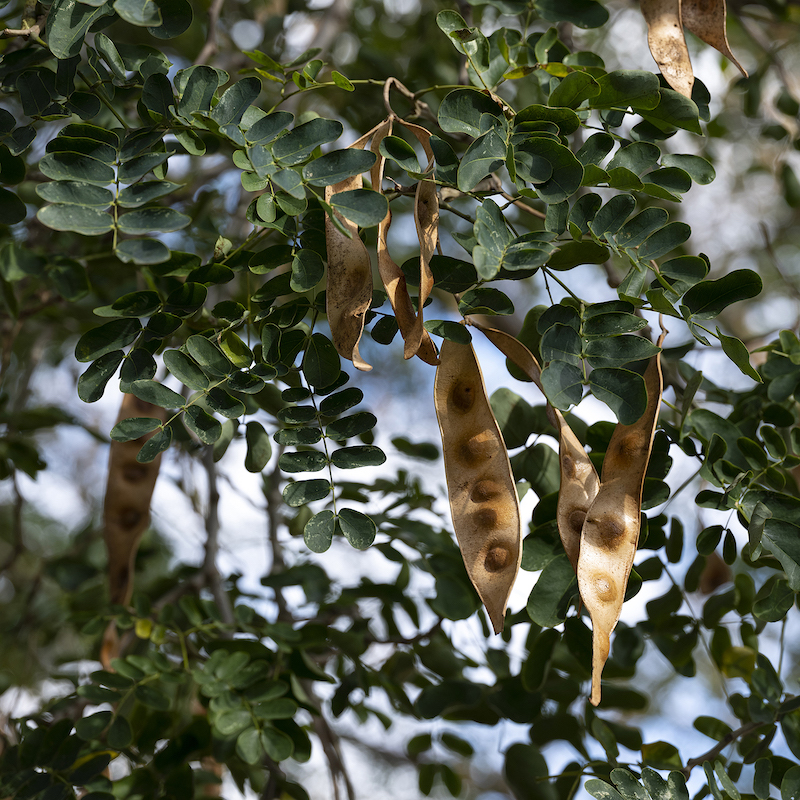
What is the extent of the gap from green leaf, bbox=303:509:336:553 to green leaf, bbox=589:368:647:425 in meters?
0.32

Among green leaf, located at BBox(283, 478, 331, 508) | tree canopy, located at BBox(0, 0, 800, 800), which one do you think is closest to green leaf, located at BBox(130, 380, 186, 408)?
Answer: tree canopy, located at BBox(0, 0, 800, 800)

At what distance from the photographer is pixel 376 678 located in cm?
132

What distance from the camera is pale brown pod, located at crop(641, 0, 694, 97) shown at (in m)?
0.84

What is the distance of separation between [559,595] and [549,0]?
2.54 feet

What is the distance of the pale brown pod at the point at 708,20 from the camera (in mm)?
938

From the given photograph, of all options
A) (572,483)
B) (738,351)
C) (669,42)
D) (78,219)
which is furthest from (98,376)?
(669,42)

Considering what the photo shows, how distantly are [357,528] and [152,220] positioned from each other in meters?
0.39

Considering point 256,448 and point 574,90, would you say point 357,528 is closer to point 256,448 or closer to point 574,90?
point 256,448

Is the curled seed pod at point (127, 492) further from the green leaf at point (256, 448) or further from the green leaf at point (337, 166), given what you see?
the green leaf at point (337, 166)

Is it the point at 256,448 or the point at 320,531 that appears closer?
the point at 320,531

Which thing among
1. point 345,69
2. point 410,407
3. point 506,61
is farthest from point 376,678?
point 410,407

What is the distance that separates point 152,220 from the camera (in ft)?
2.16

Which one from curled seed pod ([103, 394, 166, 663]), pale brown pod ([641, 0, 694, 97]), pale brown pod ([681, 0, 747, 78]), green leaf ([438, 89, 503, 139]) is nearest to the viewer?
green leaf ([438, 89, 503, 139])

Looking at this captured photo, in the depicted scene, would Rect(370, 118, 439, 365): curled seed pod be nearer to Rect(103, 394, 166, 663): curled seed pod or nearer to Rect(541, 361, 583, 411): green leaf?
Rect(541, 361, 583, 411): green leaf
